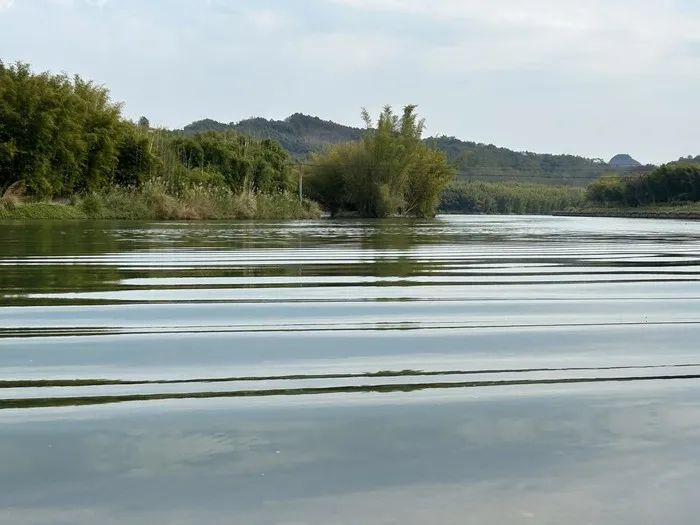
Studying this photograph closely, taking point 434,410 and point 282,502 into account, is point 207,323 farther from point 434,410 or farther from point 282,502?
point 282,502

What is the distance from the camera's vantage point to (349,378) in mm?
2342

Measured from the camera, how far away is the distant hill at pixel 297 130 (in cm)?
9431

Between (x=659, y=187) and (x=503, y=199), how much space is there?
13.7m

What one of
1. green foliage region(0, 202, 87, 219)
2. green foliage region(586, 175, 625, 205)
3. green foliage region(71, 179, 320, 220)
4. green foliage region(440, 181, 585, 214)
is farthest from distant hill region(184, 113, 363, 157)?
green foliage region(0, 202, 87, 219)

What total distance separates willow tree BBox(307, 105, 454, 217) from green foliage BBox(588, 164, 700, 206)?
2668 cm

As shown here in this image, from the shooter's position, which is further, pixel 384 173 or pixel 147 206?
pixel 384 173

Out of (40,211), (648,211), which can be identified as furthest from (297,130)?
(40,211)

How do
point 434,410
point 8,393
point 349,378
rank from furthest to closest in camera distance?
point 349,378 → point 8,393 → point 434,410

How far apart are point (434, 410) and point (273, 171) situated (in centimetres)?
3161

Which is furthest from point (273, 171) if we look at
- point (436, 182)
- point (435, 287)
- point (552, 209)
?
point (552, 209)

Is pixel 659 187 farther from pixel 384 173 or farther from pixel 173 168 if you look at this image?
pixel 173 168

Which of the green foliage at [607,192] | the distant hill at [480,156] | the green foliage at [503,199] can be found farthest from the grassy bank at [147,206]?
the distant hill at [480,156]

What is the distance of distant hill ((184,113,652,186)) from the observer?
9131cm

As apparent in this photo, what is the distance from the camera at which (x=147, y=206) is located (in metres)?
22.8
